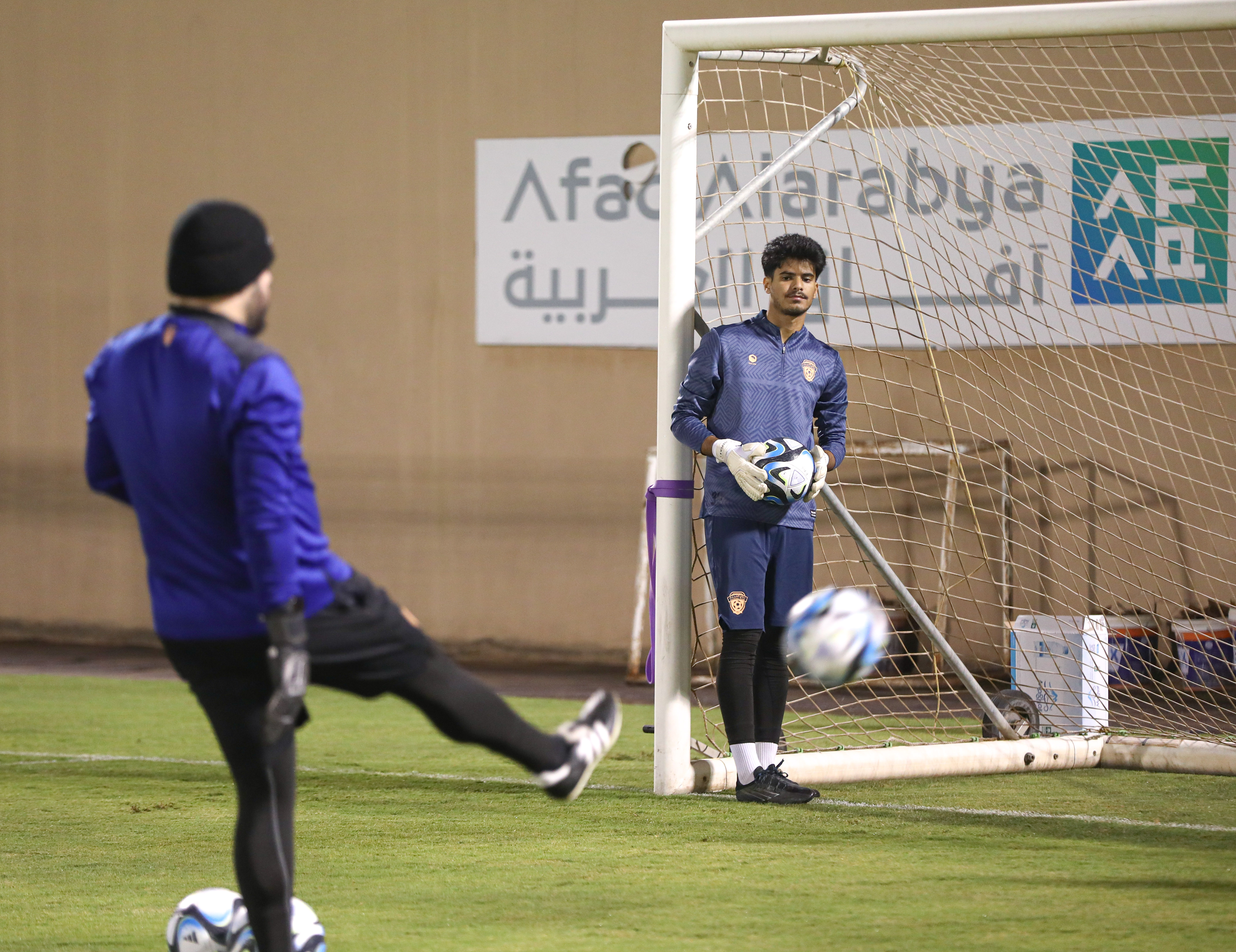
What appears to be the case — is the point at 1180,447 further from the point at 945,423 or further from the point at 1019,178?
the point at 945,423

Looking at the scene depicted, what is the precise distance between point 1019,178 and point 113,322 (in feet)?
22.7

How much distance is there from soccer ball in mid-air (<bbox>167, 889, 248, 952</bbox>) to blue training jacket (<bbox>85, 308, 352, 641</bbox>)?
68 cm

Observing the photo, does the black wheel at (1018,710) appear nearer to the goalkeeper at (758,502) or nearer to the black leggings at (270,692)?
the goalkeeper at (758,502)

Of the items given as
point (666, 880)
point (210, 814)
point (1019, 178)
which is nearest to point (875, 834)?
point (666, 880)

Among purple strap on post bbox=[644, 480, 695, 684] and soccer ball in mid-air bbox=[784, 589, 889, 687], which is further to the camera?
purple strap on post bbox=[644, 480, 695, 684]

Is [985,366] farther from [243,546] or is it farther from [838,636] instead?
[243,546]

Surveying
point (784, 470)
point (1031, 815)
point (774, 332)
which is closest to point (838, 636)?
point (784, 470)

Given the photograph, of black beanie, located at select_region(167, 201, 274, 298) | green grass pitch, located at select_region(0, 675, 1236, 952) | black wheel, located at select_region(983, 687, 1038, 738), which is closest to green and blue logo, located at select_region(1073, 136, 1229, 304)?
black wheel, located at select_region(983, 687, 1038, 738)

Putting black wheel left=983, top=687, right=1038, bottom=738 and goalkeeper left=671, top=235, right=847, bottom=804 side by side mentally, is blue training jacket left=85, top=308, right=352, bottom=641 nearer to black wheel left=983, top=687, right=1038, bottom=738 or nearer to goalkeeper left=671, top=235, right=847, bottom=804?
goalkeeper left=671, top=235, right=847, bottom=804

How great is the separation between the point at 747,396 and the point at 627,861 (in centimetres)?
164

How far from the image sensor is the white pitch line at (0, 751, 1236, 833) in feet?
15.2

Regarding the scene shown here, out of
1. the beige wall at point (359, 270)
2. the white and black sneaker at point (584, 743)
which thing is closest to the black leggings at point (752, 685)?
the white and black sneaker at point (584, 743)

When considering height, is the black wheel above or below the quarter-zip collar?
below

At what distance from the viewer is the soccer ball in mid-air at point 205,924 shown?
9.98 feet
